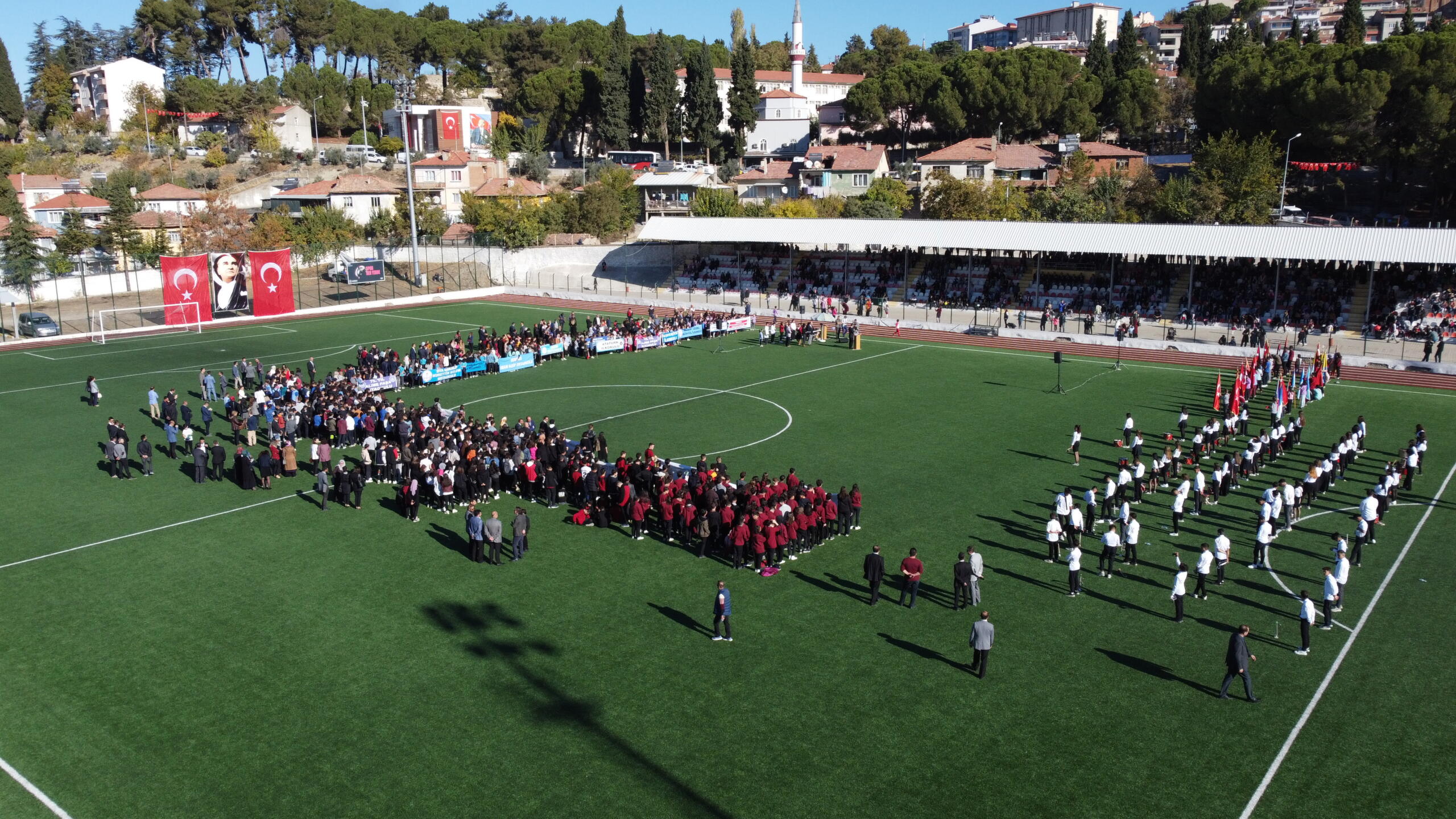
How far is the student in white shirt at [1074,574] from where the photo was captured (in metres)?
17.0

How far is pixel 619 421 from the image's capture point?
29812mm

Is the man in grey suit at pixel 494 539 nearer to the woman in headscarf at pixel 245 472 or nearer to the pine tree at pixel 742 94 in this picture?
the woman in headscarf at pixel 245 472

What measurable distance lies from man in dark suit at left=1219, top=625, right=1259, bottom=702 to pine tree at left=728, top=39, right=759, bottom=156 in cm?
10005

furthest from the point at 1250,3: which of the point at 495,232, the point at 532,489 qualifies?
the point at 532,489

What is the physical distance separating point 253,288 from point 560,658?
46572mm

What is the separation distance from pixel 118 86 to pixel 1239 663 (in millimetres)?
145090

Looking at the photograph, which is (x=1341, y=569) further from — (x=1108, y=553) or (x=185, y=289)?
(x=185, y=289)

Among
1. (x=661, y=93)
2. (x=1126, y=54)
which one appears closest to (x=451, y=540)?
(x=661, y=93)

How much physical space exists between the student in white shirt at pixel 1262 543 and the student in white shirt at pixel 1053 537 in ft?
11.4

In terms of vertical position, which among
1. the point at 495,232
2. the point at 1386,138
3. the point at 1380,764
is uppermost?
the point at 1386,138

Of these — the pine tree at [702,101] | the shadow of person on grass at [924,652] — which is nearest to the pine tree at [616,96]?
the pine tree at [702,101]

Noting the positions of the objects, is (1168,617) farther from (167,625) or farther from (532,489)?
(167,625)

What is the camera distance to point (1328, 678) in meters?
14.3

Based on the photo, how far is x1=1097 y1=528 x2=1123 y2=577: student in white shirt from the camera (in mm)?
17828
